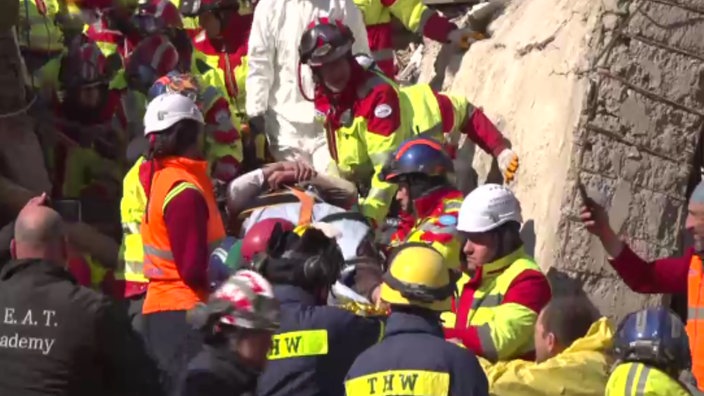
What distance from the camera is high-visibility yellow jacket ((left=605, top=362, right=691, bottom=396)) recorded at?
20.1 feet

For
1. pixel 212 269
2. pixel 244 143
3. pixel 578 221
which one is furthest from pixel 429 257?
pixel 244 143

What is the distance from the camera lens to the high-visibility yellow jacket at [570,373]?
7.02 metres

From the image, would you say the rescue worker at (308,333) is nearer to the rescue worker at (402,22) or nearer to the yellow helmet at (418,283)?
the yellow helmet at (418,283)

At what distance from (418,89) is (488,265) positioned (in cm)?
256

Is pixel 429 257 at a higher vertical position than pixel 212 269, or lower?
higher

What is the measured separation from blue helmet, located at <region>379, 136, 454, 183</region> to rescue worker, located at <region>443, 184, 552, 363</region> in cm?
67

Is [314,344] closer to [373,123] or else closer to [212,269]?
[212,269]

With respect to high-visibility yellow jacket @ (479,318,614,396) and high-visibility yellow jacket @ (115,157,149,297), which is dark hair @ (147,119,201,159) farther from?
high-visibility yellow jacket @ (479,318,614,396)

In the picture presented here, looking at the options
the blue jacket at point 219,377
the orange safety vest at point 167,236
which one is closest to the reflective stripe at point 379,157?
the orange safety vest at point 167,236

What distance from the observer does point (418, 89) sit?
10.4 m

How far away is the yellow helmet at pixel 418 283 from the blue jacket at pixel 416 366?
6cm

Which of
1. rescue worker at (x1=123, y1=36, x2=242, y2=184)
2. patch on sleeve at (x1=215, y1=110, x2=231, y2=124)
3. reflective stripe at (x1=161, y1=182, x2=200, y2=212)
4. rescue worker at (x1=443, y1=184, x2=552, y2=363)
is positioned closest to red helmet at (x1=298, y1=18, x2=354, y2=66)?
rescue worker at (x1=123, y1=36, x2=242, y2=184)

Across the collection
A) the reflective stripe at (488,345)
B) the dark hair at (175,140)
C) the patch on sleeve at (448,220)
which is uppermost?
the dark hair at (175,140)

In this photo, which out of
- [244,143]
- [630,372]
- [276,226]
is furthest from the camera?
[244,143]
